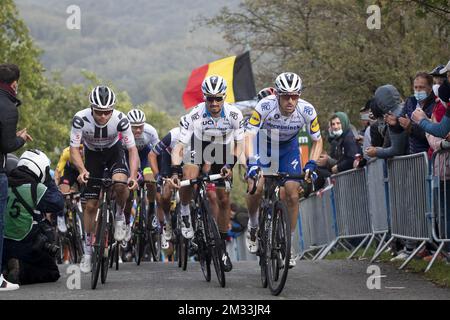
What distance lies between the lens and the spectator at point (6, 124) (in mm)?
10578

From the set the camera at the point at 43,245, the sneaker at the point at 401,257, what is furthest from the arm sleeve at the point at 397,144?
the camera at the point at 43,245

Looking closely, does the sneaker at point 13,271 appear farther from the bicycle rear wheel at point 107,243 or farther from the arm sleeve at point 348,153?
the arm sleeve at point 348,153

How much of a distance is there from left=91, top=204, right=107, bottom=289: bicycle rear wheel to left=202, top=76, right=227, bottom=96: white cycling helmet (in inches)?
70.6

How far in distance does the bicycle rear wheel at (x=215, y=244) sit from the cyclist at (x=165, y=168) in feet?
12.0

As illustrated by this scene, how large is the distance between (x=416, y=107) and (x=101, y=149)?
377 cm

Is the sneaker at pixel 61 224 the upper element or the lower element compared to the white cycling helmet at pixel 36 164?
lower

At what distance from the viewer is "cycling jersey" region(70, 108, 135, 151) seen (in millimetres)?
12273

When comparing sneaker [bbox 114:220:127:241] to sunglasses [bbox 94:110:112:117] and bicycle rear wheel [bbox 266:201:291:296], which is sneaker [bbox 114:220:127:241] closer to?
sunglasses [bbox 94:110:112:117]

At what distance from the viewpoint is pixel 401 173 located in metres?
12.6

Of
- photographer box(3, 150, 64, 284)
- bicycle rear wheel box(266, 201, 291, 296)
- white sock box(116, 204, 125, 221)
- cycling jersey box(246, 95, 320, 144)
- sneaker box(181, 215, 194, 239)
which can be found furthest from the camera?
sneaker box(181, 215, 194, 239)

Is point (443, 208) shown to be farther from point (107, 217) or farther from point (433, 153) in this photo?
point (107, 217)

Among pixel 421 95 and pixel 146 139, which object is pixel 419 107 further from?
pixel 146 139

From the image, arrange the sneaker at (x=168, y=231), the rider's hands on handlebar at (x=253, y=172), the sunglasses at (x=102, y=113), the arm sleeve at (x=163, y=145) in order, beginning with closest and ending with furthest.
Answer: the rider's hands on handlebar at (x=253, y=172) → the sunglasses at (x=102, y=113) → the arm sleeve at (x=163, y=145) → the sneaker at (x=168, y=231)

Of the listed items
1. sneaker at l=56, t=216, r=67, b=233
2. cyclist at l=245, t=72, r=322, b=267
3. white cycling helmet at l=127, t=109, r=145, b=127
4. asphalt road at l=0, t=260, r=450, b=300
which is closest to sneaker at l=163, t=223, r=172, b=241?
white cycling helmet at l=127, t=109, r=145, b=127
